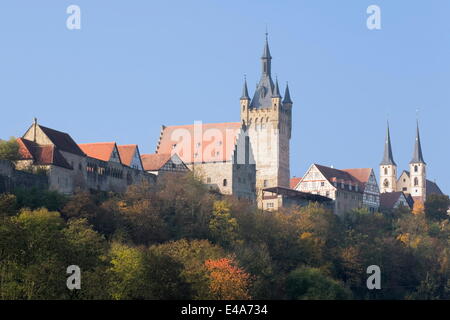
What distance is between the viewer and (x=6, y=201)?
89.9m

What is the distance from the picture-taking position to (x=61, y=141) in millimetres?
107500

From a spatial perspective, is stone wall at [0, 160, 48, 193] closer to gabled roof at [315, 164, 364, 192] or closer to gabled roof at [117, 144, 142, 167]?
gabled roof at [117, 144, 142, 167]

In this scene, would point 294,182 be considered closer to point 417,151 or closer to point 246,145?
point 246,145

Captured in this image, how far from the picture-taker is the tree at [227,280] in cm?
8988

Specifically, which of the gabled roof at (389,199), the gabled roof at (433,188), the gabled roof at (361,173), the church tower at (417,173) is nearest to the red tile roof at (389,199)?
the gabled roof at (389,199)

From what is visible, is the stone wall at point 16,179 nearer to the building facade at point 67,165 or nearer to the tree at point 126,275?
the building facade at point 67,165

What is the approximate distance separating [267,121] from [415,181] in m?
42.9

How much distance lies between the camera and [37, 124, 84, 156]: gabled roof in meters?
106

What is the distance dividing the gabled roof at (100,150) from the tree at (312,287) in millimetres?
18928

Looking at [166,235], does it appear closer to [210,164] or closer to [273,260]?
[273,260]

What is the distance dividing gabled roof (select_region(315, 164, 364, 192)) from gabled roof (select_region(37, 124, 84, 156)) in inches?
1537

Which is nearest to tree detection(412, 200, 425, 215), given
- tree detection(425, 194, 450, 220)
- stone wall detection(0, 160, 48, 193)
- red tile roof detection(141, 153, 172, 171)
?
tree detection(425, 194, 450, 220)

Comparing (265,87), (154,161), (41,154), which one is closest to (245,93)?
(265,87)
